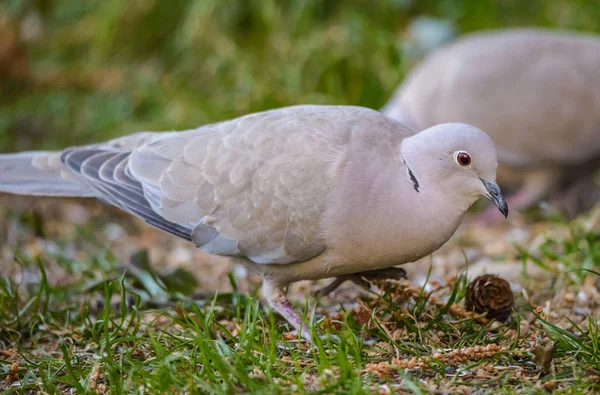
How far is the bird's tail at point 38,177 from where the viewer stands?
3221 millimetres

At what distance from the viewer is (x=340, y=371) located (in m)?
2.29

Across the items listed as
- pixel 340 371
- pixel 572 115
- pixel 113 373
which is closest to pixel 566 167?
pixel 572 115

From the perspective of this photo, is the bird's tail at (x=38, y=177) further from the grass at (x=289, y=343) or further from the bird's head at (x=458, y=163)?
the bird's head at (x=458, y=163)

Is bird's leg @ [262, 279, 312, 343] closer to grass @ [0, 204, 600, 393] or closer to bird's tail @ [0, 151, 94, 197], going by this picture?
grass @ [0, 204, 600, 393]

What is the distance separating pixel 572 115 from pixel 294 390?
126 inches

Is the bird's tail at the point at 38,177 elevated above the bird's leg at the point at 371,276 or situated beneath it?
elevated above

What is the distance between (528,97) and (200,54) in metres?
3.23

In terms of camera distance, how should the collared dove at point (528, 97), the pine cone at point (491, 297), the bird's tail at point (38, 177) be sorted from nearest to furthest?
the pine cone at point (491, 297)
the bird's tail at point (38, 177)
the collared dove at point (528, 97)

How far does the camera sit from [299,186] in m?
2.75

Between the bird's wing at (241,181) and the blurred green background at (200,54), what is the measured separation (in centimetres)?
270

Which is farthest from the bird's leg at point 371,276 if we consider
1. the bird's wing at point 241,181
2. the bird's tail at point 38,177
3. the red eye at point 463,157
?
the bird's tail at point 38,177

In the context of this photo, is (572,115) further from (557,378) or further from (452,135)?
(557,378)

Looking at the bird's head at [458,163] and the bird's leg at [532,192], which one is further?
the bird's leg at [532,192]

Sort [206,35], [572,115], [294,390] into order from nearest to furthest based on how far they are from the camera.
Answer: [294,390], [572,115], [206,35]
